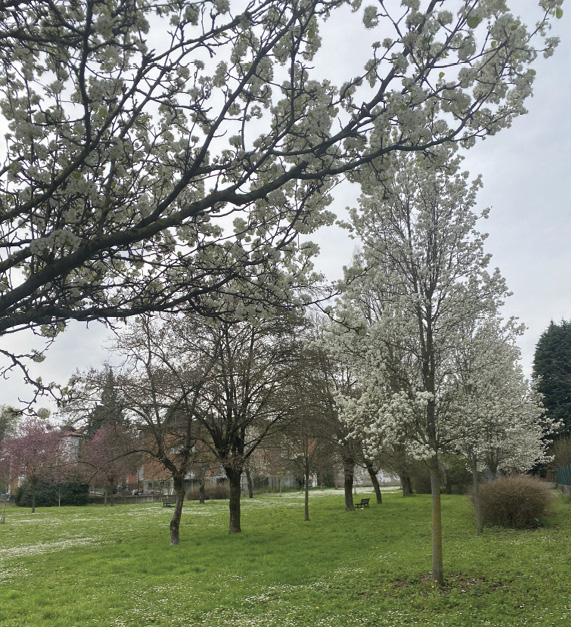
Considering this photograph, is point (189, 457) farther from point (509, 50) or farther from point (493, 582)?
point (509, 50)

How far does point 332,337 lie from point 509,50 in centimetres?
725

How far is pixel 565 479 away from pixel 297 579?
26679 millimetres

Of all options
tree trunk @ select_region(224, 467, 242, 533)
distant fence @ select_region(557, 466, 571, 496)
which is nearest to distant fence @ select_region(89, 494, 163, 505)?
tree trunk @ select_region(224, 467, 242, 533)

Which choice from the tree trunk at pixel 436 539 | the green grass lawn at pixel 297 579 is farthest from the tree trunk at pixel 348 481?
the tree trunk at pixel 436 539

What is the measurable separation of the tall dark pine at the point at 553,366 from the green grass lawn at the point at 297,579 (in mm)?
24136

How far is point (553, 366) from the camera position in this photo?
3953cm

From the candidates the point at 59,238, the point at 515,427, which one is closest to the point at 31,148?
the point at 59,238

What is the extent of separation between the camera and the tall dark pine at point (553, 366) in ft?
126

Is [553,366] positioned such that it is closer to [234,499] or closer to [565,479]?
[565,479]

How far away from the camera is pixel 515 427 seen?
50.5ft

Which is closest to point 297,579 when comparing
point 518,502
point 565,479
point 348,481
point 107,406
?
point 107,406

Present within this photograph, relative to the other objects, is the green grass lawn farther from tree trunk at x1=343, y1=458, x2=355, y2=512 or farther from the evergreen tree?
tree trunk at x1=343, y1=458, x2=355, y2=512

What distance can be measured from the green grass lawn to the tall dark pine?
2414 cm

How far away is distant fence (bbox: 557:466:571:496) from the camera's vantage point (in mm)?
28141
